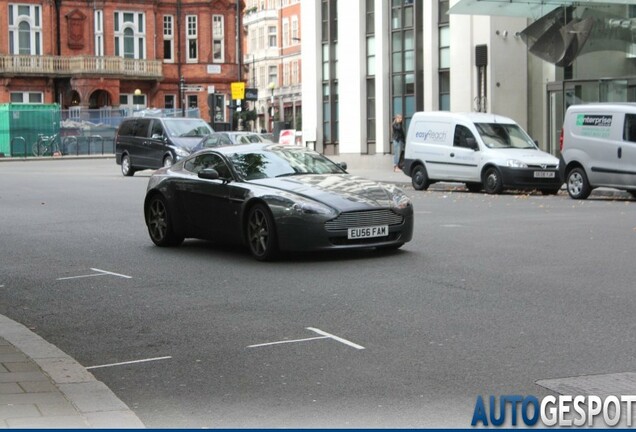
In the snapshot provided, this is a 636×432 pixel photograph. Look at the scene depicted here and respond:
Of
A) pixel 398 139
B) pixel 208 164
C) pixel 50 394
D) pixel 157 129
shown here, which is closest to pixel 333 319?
pixel 50 394

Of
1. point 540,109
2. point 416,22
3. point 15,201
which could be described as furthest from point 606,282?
point 416,22

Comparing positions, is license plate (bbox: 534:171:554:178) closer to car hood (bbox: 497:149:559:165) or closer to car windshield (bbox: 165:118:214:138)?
car hood (bbox: 497:149:559:165)

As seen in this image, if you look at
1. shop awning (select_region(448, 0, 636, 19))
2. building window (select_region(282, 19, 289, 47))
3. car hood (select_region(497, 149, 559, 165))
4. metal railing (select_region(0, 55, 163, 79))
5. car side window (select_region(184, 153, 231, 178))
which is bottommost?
car hood (select_region(497, 149, 559, 165))

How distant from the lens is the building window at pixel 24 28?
75750mm

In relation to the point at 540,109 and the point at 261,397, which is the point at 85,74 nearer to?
the point at 540,109

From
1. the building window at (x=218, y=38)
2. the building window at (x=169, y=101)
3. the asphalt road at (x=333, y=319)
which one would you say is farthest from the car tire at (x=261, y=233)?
the building window at (x=218, y=38)

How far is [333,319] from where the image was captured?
10.1m

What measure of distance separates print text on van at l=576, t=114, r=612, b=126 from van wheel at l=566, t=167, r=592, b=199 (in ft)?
3.12

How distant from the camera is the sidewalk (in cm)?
654

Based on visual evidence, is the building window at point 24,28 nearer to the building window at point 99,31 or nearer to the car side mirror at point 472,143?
the building window at point 99,31

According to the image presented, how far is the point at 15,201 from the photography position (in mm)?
27297

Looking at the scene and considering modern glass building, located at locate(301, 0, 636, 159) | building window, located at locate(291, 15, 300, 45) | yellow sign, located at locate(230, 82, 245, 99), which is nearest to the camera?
modern glass building, located at locate(301, 0, 636, 159)

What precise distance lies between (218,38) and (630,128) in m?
59.0

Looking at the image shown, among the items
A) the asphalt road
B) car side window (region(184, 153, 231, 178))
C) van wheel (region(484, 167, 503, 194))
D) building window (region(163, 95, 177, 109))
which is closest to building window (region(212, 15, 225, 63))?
building window (region(163, 95, 177, 109))
